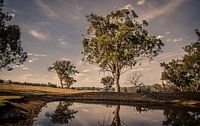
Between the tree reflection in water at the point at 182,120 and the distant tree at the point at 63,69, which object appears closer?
the tree reflection in water at the point at 182,120

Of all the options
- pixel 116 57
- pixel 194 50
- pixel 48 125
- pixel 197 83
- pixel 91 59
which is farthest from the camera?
pixel 197 83

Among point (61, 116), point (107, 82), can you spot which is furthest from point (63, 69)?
point (61, 116)

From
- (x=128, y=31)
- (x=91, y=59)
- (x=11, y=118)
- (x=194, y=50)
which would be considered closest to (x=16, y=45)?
(x=91, y=59)

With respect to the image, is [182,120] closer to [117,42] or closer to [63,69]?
[117,42]

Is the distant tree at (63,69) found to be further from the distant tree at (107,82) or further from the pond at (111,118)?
the pond at (111,118)

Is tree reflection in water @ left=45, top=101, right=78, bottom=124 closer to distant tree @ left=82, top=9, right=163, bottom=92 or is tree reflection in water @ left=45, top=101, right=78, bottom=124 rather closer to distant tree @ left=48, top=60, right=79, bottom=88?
distant tree @ left=82, top=9, right=163, bottom=92

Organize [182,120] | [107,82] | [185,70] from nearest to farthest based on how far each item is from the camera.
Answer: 1. [182,120]
2. [185,70]
3. [107,82]

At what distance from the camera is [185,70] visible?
102938 millimetres

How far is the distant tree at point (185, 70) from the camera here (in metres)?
87.2

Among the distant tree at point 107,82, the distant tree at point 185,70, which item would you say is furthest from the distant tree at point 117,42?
the distant tree at point 107,82

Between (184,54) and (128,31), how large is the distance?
131 feet

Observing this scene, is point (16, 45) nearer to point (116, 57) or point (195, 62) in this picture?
point (116, 57)

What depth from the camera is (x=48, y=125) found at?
21281 mm

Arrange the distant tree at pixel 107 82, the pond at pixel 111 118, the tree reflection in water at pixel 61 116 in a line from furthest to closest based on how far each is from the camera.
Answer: the distant tree at pixel 107 82
the tree reflection in water at pixel 61 116
the pond at pixel 111 118
